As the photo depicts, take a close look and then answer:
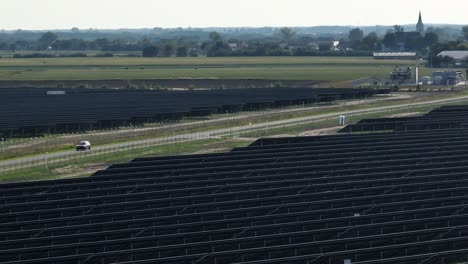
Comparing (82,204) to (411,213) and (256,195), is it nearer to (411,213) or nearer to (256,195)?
(256,195)

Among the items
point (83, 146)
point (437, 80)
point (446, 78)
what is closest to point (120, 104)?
point (83, 146)

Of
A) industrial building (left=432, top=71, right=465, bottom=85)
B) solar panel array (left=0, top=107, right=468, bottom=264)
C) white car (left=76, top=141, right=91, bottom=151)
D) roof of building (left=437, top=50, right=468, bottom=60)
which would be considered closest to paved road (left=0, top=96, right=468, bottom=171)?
white car (left=76, top=141, right=91, bottom=151)

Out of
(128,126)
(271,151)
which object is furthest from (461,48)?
(271,151)

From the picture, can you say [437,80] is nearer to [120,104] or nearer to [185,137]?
[120,104]

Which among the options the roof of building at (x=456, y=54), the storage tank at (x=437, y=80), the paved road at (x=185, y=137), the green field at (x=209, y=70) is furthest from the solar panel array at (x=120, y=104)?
the roof of building at (x=456, y=54)

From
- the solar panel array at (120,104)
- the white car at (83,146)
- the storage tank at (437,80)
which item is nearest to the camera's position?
the white car at (83,146)

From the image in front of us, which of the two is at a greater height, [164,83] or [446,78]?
[446,78]

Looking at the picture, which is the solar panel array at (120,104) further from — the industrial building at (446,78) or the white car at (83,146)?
the industrial building at (446,78)
